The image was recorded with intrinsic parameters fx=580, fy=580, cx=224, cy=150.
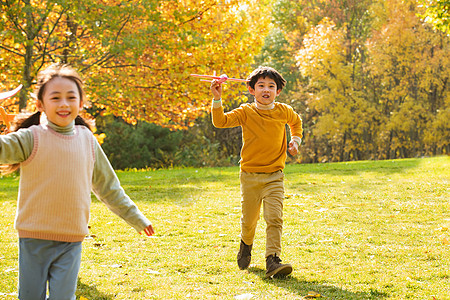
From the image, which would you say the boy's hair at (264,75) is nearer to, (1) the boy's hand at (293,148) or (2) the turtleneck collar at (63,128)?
(1) the boy's hand at (293,148)

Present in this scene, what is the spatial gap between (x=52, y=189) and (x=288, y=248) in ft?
10.5

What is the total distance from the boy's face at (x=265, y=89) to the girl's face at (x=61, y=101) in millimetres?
2153

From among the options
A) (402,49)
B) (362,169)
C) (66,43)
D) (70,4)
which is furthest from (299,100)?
(70,4)

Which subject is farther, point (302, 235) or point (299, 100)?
point (299, 100)

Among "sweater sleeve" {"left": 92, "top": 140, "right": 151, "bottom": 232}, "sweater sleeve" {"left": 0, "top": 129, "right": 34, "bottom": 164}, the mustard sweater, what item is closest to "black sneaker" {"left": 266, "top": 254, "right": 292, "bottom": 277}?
the mustard sweater

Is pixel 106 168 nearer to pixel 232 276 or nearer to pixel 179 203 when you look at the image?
pixel 232 276

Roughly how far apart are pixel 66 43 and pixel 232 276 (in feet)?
31.6

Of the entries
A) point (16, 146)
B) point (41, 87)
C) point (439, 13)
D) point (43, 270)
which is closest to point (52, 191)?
point (16, 146)

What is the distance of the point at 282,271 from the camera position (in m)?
4.42

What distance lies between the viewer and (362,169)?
13695mm

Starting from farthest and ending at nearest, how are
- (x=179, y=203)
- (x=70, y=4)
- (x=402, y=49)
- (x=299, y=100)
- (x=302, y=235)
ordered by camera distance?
(x=299, y=100) < (x=402, y=49) < (x=70, y=4) < (x=179, y=203) < (x=302, y=235)

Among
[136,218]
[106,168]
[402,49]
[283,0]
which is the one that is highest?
[283,0]

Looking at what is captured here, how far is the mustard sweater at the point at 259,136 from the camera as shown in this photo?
4.83 metres

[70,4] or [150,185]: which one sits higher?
[70,4]
